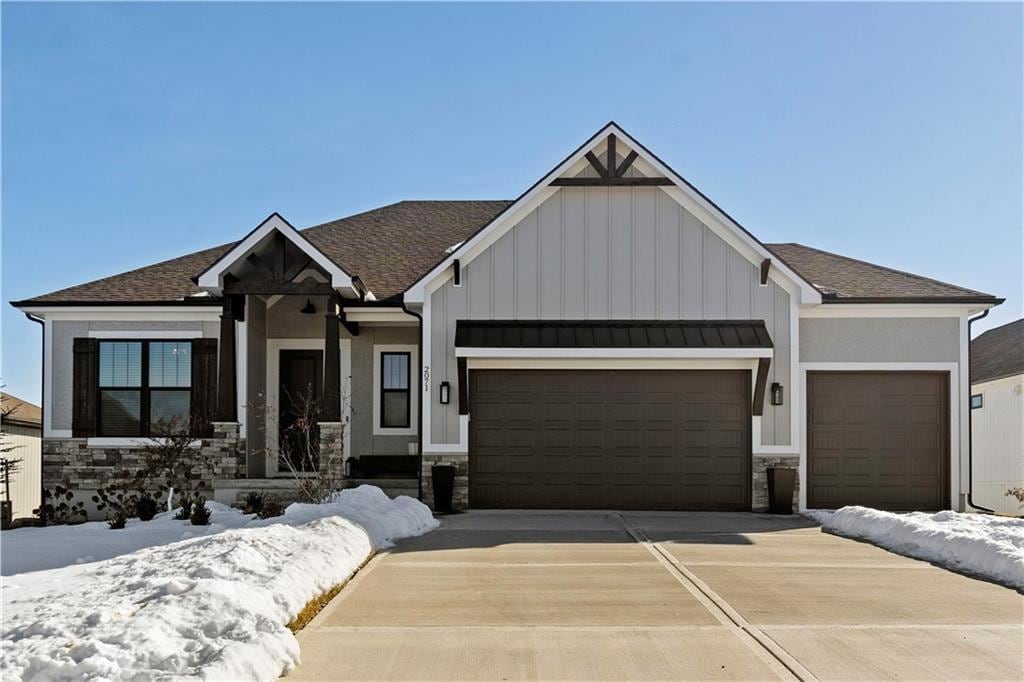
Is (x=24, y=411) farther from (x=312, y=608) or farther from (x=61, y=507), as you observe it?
(x=312, y=608)

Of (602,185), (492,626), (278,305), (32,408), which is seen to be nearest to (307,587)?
(492,626)

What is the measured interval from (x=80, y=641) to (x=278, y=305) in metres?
12.5

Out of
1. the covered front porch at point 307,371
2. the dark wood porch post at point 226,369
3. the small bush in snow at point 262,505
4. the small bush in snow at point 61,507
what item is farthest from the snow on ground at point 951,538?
the small bush in snow at point 61,507

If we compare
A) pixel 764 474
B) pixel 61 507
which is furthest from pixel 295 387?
pixel 764 474

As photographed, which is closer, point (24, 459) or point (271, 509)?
point (271, 509)

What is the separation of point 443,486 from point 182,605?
8.75m

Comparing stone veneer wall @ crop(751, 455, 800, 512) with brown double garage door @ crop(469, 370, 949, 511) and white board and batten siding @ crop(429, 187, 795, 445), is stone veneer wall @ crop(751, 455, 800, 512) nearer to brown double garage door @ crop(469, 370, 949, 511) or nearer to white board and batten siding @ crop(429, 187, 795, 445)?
brown double garage door @ crop(469, 370, 949, 511)

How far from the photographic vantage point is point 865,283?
54.1 feet

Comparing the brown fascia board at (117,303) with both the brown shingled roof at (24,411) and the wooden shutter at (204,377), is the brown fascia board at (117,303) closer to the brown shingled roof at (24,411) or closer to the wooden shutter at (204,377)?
the wooden shutter at (204,377)

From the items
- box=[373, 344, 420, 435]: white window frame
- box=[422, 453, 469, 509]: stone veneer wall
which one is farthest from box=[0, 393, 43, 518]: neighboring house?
box=[422, 453, 469, 509]: stone veneer wall

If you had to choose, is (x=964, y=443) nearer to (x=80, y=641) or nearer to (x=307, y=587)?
(x=307, y=587)

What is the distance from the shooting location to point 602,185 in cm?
1562

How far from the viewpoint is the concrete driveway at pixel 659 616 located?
20.0 feet

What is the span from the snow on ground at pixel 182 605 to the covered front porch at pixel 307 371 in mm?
4758
